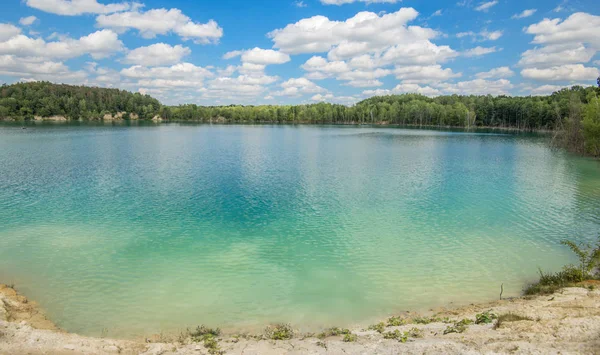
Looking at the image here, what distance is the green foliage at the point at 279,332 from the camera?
10.4 meters

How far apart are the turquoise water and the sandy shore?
1.66m

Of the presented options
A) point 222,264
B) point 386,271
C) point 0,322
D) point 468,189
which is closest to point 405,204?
point 468,189

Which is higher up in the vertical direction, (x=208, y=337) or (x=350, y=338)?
(x=350, y=338)

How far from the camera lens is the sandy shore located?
8.10 metres

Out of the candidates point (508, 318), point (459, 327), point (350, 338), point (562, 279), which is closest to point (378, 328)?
point (350, 338)

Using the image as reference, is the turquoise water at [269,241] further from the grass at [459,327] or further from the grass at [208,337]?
the grass at [459,327]

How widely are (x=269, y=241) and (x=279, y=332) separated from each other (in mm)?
9453

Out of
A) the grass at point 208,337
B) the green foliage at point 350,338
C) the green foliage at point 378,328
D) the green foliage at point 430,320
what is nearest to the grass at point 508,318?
the green foliage at point 430,320

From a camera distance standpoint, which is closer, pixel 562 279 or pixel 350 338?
pixel 350 338

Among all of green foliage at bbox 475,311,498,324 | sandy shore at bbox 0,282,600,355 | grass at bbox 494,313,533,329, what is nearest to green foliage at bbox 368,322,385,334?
sandy shore at bbox 0,282,600,355

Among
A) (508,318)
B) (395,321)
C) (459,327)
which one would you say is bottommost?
(395,321)

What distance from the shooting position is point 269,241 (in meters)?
20.1

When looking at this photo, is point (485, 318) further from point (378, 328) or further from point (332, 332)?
point (332, 332)

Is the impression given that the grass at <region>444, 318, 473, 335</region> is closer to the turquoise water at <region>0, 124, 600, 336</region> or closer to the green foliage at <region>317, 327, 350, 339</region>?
the green foliage at <region>317, 327, 350, 339</region>
